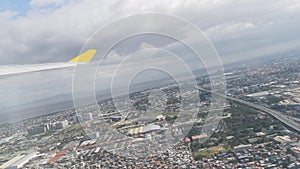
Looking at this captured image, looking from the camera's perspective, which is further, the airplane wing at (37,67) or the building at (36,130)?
the building at (36,130)

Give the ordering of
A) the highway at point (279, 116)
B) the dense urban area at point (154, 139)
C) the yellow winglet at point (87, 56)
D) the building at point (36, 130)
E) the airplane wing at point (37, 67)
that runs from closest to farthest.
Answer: the airplane wing at point (37, 67) → the yellow winglet at point (87, 56) → the dense urban area at point (154, 139) → the highway at point (279, 116) → the building at point (36, 130)

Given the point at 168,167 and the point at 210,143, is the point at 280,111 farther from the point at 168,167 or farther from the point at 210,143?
the point at 168,167

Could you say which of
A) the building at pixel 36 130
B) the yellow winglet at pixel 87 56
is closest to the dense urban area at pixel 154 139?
the building at pixel 36 130

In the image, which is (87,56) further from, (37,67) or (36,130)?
(36,130)

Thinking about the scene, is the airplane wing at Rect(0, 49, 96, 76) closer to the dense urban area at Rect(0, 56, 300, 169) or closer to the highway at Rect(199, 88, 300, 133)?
the dense urban area at Rect(0, 56, 300, 169)

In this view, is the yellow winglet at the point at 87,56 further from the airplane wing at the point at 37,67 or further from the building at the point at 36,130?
the building at the point at 36,130

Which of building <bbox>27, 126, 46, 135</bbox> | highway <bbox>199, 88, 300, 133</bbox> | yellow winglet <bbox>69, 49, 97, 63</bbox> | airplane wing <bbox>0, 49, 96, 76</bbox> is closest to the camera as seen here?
airplane wing <bbox>0, 49, 96, 76</bbox>

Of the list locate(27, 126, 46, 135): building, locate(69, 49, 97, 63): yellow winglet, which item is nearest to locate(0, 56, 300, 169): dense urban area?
locate(27, 126, 46, 135): building

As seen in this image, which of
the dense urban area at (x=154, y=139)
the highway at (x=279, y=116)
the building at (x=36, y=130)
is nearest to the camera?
the dense urban area at (x=154, y=139)

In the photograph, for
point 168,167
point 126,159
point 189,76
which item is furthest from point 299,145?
point 189,76

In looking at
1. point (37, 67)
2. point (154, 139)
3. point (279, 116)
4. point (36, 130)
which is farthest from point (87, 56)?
point (279, 116)
